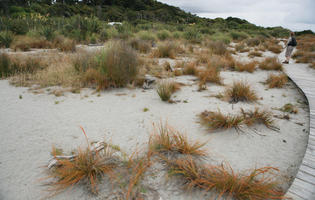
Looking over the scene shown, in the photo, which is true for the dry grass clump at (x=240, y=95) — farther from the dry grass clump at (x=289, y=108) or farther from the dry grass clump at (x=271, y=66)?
the dry grass clump at (x=271, y=66)

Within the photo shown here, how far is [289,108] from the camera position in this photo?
4.21 metres

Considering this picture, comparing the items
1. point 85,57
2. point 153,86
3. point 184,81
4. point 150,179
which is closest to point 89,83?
point 85,57

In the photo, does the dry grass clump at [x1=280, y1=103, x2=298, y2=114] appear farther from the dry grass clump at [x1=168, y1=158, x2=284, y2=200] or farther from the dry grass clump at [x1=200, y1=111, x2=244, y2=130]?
the dry grass clump at [x1=168, y1=158, x2=284, y2=200]

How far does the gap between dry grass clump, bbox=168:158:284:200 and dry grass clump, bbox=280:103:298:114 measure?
7.78ft

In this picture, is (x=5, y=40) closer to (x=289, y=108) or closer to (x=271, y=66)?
(x=289, y=108)

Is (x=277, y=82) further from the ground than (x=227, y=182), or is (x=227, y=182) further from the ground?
(x=277, y=82)

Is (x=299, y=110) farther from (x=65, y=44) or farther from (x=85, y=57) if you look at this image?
(x=65, y=44)

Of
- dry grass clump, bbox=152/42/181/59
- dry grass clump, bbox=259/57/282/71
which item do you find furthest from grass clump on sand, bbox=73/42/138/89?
dry grass clump, bbox=259/57/282/71

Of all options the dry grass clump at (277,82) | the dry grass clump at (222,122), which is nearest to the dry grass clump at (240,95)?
the dry grass clump at (222,122)

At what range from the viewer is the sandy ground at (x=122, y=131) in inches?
88.1

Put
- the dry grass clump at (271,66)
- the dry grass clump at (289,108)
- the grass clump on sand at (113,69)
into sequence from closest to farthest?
the dry grass clump at (289,108), the grass clump on sand at (113,69), the dry grass clump at (271,66)

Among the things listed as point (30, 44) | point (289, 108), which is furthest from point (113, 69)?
point (30, 44)

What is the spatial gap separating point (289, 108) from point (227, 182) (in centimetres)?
325

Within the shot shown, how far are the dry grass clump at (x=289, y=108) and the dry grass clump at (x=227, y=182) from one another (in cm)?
237
